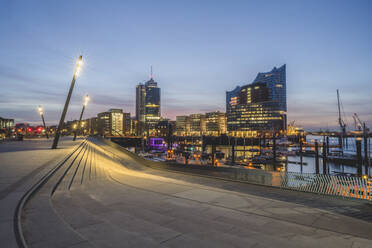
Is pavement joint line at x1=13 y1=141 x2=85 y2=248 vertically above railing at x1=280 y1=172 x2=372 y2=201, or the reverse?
pavement joint line at x1=13 y1=141 x2=85 y2=248

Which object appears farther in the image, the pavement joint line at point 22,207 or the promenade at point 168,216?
the promenade at point 168,216

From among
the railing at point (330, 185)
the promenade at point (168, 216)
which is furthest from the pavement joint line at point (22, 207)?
the railing at point (330, 185)

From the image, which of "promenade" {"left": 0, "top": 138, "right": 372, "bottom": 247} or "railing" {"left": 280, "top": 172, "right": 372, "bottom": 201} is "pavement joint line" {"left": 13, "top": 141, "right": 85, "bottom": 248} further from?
"railing" {"left": 280, "top": 172, "right": 372, "bottom": 201}

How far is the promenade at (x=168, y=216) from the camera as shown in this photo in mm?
4766

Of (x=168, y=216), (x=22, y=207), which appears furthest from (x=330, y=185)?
(x=22, y=207)

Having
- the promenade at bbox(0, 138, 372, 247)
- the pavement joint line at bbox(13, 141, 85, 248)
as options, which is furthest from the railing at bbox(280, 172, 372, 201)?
the pavement joint line at bbox(13, 141, 85, 248)

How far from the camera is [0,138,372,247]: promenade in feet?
15.6

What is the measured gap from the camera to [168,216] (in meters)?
6.59

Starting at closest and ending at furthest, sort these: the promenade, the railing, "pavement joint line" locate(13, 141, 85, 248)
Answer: "pavement joint line" locate(13, 141, 85, 248) < the promenade < the railing

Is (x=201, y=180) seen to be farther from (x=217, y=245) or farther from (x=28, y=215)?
(x=28, y=215)

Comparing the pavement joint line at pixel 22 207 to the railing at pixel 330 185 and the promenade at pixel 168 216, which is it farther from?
the railing at pixel 330 185

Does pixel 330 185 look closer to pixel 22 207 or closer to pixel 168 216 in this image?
pixel 168 216

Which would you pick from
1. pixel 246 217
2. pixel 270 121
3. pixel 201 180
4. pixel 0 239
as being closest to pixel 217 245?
pixel 246 217

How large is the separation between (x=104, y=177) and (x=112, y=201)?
4.96 m
